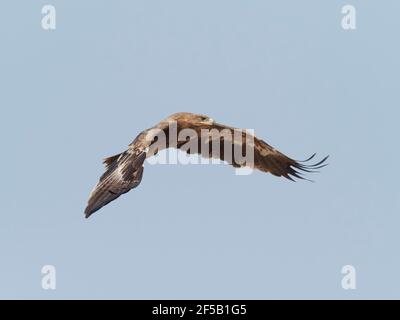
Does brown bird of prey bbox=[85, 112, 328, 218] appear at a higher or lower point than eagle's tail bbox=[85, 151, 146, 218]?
higher

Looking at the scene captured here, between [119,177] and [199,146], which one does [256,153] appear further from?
[119,177]

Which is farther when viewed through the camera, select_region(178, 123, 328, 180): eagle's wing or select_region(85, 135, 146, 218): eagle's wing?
select_region(178, 123, 328, 180): eagle's wing

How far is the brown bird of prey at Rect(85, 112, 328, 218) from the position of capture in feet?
40.2

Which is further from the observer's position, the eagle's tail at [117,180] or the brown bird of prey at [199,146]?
the brown bird of prey at [199,146]

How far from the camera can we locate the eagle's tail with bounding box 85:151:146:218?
1084 cm

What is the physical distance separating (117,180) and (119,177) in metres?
0.08

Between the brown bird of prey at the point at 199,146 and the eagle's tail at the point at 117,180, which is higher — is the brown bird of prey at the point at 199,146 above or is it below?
above

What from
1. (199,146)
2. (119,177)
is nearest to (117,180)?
(119,177)

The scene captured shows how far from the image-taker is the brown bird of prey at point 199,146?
12.3 meters

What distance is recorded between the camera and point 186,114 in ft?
45.8

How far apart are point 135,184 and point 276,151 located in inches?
170

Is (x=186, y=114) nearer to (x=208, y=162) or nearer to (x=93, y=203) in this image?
(x=208, y=162)
